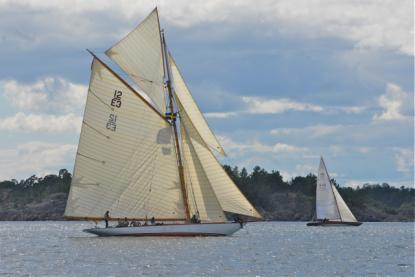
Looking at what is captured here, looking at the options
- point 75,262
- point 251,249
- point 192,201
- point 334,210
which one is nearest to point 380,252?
point 251,249

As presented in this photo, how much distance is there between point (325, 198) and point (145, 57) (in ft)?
230

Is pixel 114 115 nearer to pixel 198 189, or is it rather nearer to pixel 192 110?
pixel 192 110

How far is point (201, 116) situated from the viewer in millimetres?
90875

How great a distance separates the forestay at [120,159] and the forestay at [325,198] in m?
67.2

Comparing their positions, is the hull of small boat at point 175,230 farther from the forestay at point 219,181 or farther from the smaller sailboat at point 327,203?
the smaller sailboat at point 327,203

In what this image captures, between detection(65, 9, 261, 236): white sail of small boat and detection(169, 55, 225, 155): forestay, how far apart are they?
86 mm

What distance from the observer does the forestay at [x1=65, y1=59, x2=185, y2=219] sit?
90.9m

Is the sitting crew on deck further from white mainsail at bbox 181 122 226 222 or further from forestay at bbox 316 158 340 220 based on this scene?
forestay at bbox 316 158 340 220

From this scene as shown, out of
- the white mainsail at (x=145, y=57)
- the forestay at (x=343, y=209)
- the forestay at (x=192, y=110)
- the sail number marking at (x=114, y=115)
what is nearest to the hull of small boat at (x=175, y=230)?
the forestay at (x=192, y=110)

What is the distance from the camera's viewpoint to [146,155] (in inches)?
3605

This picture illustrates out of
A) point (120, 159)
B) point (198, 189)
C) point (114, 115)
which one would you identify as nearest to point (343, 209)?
point (198, 189)

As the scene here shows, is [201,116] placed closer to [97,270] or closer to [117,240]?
A: [117,240]

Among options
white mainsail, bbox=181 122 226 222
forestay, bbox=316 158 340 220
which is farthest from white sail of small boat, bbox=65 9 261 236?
forestay, bbox=316 158 340 220

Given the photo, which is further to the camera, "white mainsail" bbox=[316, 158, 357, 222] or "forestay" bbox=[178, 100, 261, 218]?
"white mainsail" bbox=[316, 158, 357, 222]
